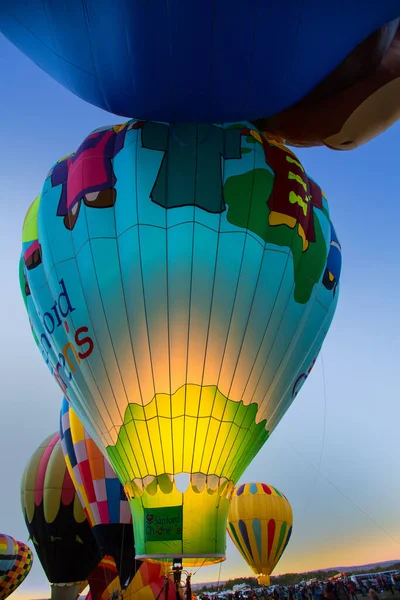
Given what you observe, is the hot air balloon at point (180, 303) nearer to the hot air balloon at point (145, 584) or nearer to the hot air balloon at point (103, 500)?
the hot air balloon at point (103, 500)

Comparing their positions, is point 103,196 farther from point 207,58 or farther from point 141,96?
point 207,58

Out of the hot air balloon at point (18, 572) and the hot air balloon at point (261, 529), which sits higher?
the hot air balloon at point (261, 529)

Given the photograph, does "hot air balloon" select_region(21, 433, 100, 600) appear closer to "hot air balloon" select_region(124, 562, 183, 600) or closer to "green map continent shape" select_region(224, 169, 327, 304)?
"hot air balloon" select_region(124, 562, 183, 600)

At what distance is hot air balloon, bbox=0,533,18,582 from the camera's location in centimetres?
1359

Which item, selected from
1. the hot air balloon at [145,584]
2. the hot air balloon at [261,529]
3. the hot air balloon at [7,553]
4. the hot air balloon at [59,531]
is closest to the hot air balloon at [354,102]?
the hot air balloon at [145,584]

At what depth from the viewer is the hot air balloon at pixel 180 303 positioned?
477 centimetres

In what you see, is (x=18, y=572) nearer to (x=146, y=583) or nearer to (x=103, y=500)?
(x=146, y=583)

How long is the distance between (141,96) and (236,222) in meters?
1.34

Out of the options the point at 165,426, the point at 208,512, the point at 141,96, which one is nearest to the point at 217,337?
the point at 165,426

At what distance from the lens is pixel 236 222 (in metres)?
4.94

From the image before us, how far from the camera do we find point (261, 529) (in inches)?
448

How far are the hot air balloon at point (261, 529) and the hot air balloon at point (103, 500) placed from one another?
4.34 metres

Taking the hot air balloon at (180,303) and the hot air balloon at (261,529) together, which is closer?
the hot air balloon at (180,303)

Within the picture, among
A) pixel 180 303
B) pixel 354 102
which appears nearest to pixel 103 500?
pixel 180 303
